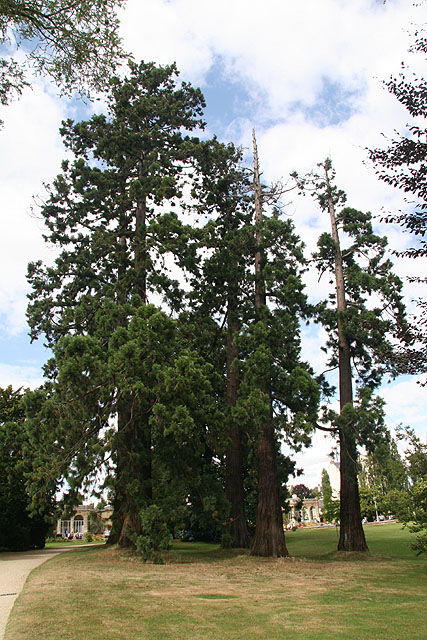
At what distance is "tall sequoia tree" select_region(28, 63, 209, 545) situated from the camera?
13680mm

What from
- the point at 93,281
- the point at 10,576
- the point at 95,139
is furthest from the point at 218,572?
the point at 95,139

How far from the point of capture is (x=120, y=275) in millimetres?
17438

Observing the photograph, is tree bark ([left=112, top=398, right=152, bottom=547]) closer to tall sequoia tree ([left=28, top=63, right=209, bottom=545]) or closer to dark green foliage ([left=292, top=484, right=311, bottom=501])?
tall sequoia tree ([left=28, top=63, right=209, bottom=545])

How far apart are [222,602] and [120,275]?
39.3 ft

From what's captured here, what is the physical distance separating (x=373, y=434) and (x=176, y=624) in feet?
35.5

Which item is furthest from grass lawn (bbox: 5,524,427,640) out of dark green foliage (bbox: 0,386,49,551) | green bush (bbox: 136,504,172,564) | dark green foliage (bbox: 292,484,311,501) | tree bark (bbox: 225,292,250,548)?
dark green foliage (bbox: 292,484,311,501)

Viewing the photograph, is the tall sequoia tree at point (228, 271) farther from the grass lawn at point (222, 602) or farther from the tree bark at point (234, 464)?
the grass lawn at point (222, 602)

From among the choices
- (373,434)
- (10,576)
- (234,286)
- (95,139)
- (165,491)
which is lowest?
(10,576)

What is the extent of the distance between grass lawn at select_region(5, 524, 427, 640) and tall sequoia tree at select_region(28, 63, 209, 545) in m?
3.74

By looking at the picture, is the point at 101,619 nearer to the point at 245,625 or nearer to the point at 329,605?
the point at 245,625

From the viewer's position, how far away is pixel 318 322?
60.1 ft

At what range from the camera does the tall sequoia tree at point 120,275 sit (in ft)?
44.9

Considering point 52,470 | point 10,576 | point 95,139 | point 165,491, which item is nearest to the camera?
point 10,576

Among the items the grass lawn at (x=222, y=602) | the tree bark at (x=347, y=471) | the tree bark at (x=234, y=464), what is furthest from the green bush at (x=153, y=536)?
the tree bark at (x=347, y=471)
